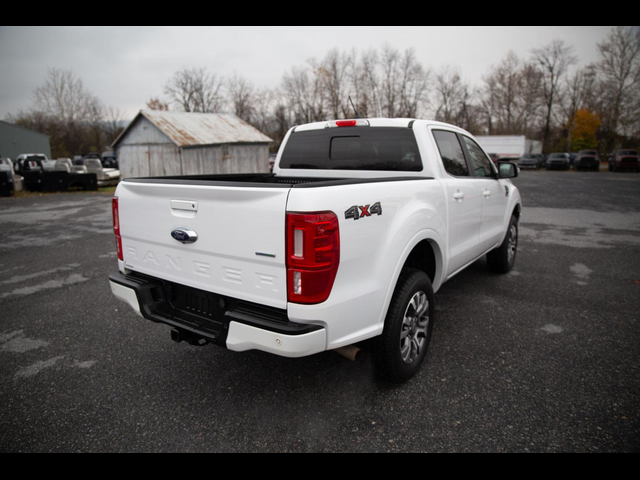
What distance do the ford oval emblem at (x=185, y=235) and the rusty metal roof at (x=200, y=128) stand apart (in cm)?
2014

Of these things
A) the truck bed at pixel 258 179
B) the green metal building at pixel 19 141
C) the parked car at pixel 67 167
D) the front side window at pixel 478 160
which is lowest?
the truck bed at pixel 258 179

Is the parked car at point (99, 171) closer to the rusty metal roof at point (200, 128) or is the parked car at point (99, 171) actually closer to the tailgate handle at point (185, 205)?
the rusty metal roof at point (200, 128)

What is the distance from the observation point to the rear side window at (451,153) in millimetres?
3699

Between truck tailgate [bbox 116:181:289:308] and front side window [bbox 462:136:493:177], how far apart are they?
2.91 meters

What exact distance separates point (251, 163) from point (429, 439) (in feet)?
80.5

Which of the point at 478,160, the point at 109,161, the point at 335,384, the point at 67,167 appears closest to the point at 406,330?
the point at 335,384

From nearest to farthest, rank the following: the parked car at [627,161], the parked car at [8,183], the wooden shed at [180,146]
Answer: the parked car at [8,183] < the wooden shed at [180,146] < the parked car at [627,161]

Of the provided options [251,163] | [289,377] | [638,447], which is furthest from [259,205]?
[251,163]

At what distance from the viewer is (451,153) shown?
12.8ft

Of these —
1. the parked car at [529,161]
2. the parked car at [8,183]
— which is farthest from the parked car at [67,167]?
the parked car at [529,161]

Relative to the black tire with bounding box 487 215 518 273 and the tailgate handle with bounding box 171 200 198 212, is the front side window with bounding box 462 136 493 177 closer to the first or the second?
the black tire with bounding box 487 215 518 273

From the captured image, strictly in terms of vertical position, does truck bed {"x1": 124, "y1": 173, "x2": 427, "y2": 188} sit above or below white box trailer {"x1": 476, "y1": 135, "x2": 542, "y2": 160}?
below

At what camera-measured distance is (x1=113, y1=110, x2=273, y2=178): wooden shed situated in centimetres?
2169

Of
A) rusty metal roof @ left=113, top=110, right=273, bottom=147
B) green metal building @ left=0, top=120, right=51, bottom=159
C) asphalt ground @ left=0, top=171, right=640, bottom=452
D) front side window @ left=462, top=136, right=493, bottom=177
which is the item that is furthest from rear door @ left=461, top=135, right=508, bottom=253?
green metal building @ left=0, top=120, right=51, bottom=159
